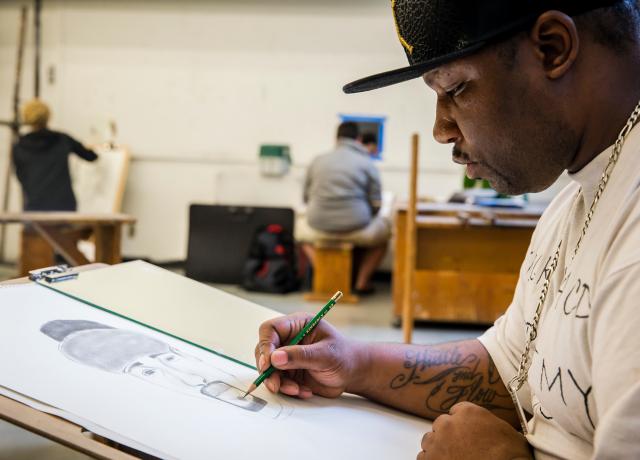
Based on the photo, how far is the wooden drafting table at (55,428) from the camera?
0.54 m

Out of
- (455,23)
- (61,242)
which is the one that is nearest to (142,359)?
(455,23)

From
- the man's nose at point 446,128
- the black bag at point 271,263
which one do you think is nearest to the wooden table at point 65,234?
the black bag at point 271,263

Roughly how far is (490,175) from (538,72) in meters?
0.15

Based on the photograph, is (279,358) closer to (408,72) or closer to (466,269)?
(408,72)

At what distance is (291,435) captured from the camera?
663 mm

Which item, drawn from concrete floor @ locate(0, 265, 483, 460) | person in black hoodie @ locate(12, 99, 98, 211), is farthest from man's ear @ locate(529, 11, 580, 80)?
person in black hoodie @ locate(12, 99, 98, 211)

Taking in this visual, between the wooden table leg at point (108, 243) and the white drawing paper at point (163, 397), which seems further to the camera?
the wooden table leg at point (108, 243)

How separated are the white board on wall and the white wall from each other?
25cm

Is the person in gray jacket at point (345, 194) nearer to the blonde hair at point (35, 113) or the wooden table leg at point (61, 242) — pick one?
the wooden table leg at point (61, 242)

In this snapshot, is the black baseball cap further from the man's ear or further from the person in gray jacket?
the person in gray jacket

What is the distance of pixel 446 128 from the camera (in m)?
0.71

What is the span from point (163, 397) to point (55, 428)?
0.14 metres

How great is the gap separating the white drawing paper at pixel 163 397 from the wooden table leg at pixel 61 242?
2089mm

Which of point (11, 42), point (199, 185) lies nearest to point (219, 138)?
point (199, 185)
